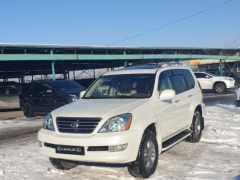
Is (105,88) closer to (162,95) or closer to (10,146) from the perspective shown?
(162,95)

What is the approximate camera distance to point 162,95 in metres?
7.06

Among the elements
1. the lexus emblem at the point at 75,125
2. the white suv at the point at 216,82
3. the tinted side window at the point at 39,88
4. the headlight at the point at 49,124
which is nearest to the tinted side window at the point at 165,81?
the lexus emblem at the point at 75,125

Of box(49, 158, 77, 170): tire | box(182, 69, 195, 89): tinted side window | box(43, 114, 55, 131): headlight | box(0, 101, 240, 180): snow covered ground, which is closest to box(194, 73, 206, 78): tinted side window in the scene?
box(0, 101, 240, 180): snow covered ground

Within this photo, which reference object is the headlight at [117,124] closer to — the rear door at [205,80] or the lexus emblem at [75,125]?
the lexus emblem at [75,125]

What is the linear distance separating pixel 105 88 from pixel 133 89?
70 centimetres

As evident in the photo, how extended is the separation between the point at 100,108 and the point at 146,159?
1136 millimetres

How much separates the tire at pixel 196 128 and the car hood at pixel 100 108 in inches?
110

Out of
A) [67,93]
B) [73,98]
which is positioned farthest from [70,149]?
[67,93]

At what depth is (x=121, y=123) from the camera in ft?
19.8

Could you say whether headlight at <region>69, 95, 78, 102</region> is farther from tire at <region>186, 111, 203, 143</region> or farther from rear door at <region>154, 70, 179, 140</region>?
rear door at <region>154, 70, 179, 140</region>

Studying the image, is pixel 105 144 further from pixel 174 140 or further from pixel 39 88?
pixel 39 88

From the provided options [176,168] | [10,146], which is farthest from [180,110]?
[10,146]

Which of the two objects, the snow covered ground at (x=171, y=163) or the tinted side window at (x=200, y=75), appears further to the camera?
the tinted side window at (x=200, y=75)

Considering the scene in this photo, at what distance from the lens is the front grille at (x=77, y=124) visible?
606 cm
